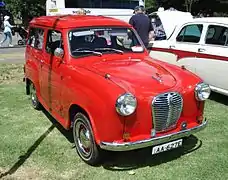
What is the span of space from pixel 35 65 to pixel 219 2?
3651cm

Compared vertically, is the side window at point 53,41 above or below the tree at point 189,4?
below

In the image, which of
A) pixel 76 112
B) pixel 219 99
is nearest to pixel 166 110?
pixel 76 112

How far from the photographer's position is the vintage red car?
14.0ft

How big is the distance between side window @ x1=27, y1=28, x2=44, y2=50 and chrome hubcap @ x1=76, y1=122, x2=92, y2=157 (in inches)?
83.2

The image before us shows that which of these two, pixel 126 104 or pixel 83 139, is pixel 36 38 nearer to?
pixel 83 139

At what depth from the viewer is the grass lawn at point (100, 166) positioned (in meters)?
4.57

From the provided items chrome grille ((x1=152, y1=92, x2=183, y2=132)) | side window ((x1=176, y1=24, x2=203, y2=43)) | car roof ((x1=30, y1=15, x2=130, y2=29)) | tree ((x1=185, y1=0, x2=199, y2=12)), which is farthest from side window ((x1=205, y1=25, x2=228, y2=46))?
tree ((x1=185, y1=0, x2=199, y2=12))

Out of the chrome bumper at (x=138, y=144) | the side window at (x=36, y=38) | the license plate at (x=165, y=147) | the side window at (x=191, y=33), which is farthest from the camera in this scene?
the side window at (x=191, y=33)

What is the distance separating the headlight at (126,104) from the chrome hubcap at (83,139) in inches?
29.2

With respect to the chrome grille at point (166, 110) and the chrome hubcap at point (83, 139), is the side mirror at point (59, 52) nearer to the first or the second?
the chrome hubcap at point (83, 139)

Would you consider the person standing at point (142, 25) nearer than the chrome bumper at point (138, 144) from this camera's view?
No

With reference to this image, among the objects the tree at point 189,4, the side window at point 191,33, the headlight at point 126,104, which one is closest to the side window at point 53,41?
the headlight at point 126,104

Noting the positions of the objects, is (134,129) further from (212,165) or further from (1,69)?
(1,69)

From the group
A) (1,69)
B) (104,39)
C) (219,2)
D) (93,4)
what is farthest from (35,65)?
(219,2)
